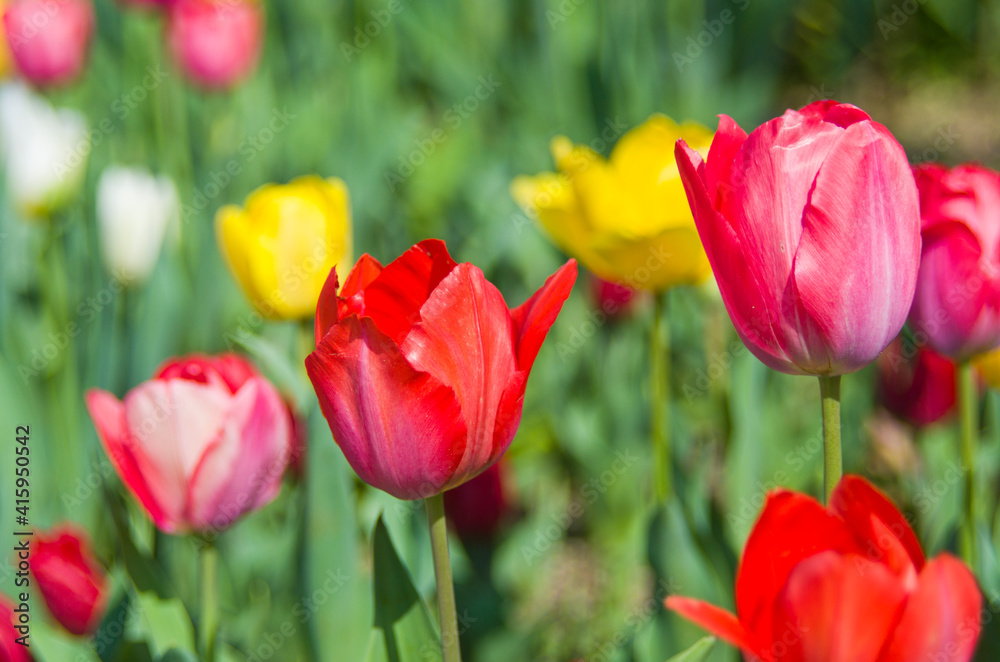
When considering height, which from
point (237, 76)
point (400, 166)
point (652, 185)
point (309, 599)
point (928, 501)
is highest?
point (237, 76)

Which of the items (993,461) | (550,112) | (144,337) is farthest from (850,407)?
(550,112)

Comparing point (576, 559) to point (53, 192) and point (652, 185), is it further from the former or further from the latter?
point (53, 192)

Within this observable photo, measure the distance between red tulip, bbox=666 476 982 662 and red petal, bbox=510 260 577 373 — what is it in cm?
13

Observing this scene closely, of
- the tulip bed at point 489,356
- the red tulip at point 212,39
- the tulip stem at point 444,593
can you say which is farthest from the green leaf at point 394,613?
the red tulip at point 212,39

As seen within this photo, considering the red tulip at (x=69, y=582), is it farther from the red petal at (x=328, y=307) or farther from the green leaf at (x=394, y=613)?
the red petal at (x=328, y=307)

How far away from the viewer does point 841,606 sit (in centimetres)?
33

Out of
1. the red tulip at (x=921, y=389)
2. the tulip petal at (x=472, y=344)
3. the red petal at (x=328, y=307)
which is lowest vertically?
the red tulip at (x=921, y=389)

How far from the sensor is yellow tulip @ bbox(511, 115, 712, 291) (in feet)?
2.93

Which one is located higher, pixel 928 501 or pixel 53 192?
pixel 53 192

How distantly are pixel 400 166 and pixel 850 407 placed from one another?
4.03 feet

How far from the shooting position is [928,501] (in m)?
0.94

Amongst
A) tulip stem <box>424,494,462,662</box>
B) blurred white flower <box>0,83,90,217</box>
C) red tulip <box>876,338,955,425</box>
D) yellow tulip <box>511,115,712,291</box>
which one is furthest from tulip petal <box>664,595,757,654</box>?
blurred white flower <box>0,83,90,217</box>

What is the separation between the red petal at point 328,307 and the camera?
415 mm

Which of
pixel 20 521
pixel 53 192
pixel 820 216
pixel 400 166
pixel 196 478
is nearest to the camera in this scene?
pixel 820 216
